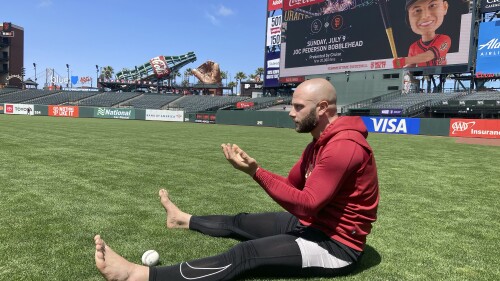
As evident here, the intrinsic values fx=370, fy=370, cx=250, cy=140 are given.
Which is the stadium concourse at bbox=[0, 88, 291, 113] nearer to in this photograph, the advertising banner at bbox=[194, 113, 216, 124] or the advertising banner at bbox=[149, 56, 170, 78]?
the advertising banner at bbox=[194, 113, 216, 124]

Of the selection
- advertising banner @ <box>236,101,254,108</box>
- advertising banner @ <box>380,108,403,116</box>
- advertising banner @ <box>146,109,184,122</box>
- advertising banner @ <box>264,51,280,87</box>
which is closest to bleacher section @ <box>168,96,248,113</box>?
advertising banner @ <box>236,101,254,108</box>

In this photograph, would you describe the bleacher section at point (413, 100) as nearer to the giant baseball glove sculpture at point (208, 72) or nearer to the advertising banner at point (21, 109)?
the advertising banner at point (21, 109)

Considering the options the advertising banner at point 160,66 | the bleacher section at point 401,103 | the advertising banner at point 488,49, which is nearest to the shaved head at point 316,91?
the bleacher section at point 401,103

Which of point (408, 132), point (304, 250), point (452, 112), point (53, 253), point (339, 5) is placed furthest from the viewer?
point (339, 5)

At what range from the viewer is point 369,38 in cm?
3791

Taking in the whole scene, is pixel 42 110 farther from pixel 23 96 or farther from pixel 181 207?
pixel 181 207

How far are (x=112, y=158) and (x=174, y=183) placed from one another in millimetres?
3821

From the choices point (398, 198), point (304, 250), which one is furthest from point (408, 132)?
point (304, 250)

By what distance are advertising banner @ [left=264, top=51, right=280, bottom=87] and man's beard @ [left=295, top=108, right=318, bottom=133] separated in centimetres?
4672

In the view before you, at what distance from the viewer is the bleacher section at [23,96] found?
61.0 metres

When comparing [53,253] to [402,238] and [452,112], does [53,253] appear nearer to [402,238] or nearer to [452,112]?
[402,238]

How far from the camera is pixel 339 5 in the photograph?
40.4 meters

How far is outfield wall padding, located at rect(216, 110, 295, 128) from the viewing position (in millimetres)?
36875

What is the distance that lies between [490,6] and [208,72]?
72.8 metres
